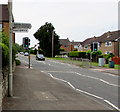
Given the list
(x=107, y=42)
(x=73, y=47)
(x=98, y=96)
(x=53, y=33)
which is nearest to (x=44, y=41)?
(x=53, y=33)

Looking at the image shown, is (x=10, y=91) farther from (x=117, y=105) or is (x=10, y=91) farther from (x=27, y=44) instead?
(x=27, y=44)

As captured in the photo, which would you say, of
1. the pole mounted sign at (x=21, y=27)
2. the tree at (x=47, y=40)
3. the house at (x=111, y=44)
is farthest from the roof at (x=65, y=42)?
the pole mounted sign at (x=21, y=27)

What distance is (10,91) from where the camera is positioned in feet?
26.5

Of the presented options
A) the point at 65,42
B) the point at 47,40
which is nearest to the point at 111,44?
the point at 47,40

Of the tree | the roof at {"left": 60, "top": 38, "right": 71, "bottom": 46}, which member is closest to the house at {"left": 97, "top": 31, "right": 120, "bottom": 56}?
the tree

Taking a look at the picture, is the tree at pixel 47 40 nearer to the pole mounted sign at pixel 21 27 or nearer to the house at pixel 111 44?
the house at pixel 111 44

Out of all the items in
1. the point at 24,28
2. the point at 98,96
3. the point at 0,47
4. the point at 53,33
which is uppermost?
the point at 53,33

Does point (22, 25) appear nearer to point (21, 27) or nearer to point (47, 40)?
point (21, 27)

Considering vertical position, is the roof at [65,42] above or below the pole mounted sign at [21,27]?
above

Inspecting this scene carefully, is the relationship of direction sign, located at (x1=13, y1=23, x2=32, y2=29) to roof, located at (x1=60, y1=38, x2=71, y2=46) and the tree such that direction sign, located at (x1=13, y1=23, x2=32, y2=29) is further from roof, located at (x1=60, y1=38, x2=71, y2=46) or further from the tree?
roof, located at (x1=60, y1=38, x2=71, y2=46)

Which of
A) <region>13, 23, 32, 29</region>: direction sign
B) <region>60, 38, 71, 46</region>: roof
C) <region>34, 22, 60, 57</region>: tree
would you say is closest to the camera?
<region>13, 23, 32, 29</region>: direction sign

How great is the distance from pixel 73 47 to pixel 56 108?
10442 centimetres

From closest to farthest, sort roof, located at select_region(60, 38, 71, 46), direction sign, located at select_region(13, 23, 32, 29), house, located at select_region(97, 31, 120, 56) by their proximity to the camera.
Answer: direction sign, located at select_region(13, 23, 32, 29) < house, located at select_region(97, 31, 120, 56) < roof, located at select_region(60, 38, 71, 46)

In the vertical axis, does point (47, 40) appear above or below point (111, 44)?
above
